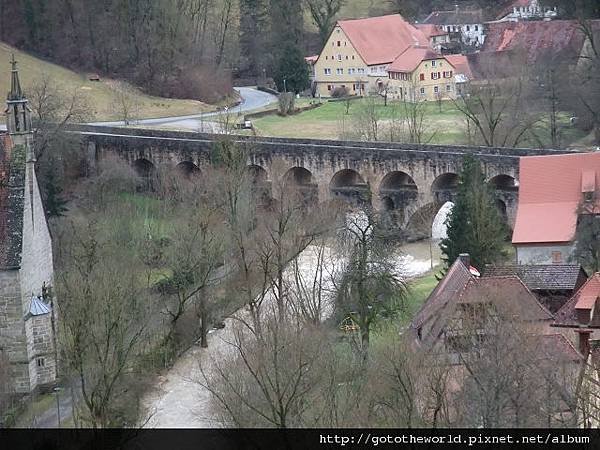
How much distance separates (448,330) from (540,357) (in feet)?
9.58

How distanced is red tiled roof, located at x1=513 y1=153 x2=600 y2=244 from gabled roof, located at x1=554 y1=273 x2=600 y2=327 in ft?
28.4

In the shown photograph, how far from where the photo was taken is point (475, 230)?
4469 centimetres

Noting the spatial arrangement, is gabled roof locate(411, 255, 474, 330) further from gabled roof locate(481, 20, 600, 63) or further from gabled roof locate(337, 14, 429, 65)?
gabled roof locate(337, 14, 429, 65)

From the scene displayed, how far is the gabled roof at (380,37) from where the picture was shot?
9194 centimetres

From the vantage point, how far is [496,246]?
44812mm

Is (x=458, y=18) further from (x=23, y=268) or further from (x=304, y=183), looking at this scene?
(x=23, y=268)

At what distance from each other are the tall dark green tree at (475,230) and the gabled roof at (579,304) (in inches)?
279

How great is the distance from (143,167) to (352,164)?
11350 mm

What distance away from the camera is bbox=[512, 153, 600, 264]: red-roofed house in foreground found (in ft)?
151

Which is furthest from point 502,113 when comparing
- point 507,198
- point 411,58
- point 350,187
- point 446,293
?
point 446,293

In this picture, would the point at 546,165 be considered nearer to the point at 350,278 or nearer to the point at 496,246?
the point at 496,246

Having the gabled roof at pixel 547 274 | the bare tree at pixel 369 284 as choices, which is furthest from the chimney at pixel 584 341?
the bare tree at pixel 369 284

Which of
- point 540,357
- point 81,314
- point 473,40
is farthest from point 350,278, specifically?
point 473,40

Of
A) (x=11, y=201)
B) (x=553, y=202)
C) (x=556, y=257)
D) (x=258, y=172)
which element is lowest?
(x=556, y=257)
